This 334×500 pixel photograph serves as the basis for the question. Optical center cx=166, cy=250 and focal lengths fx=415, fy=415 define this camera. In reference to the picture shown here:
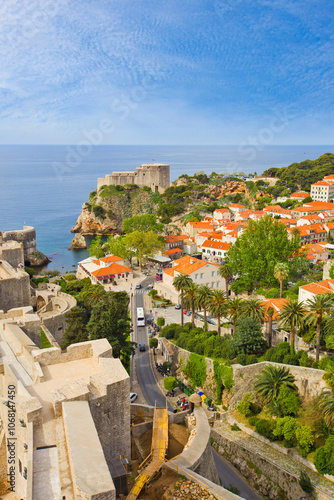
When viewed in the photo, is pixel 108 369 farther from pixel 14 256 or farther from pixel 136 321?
pixel 14 256

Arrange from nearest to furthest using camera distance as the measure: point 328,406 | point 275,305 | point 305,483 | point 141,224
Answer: point 305,483, point 328,406, point 275,305, point 141,224

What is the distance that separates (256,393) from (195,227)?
48.3 meters

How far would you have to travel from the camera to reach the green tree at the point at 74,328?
2462cm

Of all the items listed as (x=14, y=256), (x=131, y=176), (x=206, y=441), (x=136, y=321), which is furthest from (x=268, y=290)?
(x=131, y=176)

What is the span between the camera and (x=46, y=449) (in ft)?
28.6

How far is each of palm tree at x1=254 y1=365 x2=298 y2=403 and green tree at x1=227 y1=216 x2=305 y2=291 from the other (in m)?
19.9

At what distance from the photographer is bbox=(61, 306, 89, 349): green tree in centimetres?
2462

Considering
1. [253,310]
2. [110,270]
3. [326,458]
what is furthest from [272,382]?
[110,270]

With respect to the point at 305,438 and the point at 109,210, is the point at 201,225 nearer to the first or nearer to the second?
the point at 109,210

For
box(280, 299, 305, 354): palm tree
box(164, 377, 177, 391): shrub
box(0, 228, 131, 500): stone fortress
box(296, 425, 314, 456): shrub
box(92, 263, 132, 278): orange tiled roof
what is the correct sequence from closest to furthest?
1. box(0, 228, 131, 500): stone fortress
2. box(296, 425, 314, 456): shrub
3. box(280, 299, 305, 354): palm tree
4. box(164, 377, 177, 391): shrub
5. box(92, 263, 132, 278): orange tiled roof

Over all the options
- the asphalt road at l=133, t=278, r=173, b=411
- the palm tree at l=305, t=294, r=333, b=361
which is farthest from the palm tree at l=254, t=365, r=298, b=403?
the asphalt road at l=133, t=278, r=173, b=411

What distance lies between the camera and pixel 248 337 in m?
24.9

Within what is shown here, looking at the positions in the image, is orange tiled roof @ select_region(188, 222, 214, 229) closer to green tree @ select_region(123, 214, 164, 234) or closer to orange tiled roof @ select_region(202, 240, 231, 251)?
green tree @ select_region(123, 214, 164, 234)

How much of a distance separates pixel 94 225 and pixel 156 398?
6450 centimetres
